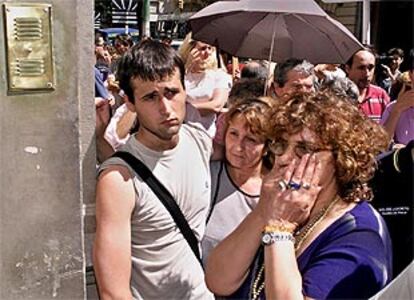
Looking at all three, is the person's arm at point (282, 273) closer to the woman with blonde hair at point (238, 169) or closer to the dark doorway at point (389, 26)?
the woman with blonde hair at point (238, 169)

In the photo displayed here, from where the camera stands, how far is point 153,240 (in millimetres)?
2633

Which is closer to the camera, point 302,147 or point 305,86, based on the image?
point 302,147

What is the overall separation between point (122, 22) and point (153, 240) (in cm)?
1642

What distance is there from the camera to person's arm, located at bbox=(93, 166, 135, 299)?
248cm

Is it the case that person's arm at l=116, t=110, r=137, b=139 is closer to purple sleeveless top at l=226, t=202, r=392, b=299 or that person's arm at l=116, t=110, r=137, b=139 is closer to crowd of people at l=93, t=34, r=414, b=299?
crowd of people at l=93, t=34, r=414, b=299

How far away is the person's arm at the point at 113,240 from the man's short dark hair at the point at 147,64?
43 centimetres

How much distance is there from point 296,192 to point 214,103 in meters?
2.35

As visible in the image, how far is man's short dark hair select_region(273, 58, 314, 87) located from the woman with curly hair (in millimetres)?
2213

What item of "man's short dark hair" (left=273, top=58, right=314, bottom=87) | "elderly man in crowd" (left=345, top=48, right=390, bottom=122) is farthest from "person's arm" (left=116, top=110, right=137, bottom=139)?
"elderly man in crowd" (left=345, top=48, right=390, bottom=122)

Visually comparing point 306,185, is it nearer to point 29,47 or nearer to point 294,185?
point 294,185

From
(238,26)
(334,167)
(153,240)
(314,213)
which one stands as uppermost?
(238,26)

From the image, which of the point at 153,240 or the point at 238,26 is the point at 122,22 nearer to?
the point at 238,26

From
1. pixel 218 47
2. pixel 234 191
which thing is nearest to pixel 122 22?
pixel 218 47

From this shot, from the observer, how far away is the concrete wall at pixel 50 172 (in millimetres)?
2604
